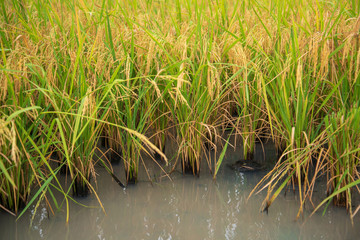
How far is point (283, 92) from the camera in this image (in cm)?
183

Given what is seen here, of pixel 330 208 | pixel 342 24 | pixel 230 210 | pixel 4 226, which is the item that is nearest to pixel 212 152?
pixel 230 210

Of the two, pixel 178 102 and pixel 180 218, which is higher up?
pixel 178 102

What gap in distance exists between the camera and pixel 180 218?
1.67 meters

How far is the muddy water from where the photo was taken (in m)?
1.57

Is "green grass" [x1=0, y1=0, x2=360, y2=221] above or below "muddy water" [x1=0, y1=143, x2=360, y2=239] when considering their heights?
above

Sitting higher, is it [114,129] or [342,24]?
[342,24]

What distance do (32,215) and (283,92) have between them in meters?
1.21

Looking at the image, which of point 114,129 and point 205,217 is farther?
Result: point 114,129

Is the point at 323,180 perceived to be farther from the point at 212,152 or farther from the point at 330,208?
the point at 212,152

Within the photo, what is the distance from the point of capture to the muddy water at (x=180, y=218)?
1568 millimetres

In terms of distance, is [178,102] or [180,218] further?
[178,102]

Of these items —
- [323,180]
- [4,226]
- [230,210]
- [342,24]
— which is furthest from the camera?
[342,24]

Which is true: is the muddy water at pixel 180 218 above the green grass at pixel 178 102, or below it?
below

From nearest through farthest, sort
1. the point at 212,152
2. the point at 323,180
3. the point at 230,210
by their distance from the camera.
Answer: the point at 230,210 → the point at 323,180 → the point at 212,152
